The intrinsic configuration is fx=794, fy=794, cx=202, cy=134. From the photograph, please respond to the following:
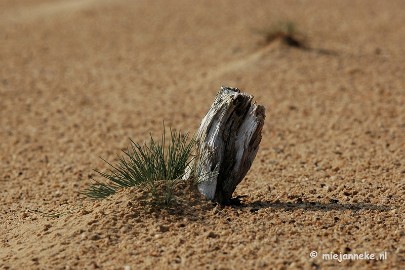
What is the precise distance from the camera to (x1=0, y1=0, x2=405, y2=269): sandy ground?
17.4 feet

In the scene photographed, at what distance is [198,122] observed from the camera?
949 centimetres

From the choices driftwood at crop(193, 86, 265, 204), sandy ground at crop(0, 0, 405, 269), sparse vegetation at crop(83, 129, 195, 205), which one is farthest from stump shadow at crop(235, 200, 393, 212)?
sparse vegetation at crop(83, 129, 195, 205)

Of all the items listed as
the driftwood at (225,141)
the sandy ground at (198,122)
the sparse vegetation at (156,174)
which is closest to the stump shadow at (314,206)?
the sandy ground at (198,122)

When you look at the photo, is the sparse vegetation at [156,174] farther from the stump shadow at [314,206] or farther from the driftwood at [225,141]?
the stump shadow at [314,206]

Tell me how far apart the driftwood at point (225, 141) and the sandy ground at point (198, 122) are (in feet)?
0.59

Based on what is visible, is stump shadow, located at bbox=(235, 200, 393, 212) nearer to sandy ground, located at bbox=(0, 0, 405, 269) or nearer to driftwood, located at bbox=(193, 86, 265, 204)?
sandy ground, located at bbox=(0, 0, 405, 269)

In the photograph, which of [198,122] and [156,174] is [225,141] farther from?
[198,122]

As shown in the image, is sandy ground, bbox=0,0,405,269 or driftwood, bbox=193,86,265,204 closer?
sandy ground, bbox=0,0,405,269

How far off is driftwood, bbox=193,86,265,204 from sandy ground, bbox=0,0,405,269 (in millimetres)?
180

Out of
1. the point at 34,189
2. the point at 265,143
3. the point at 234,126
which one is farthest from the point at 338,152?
the point at 34,189

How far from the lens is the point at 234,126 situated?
5.91m

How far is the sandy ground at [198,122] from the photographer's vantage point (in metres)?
5.30

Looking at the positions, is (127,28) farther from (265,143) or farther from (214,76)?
(265,143)

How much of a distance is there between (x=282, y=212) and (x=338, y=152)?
7.86 ft
